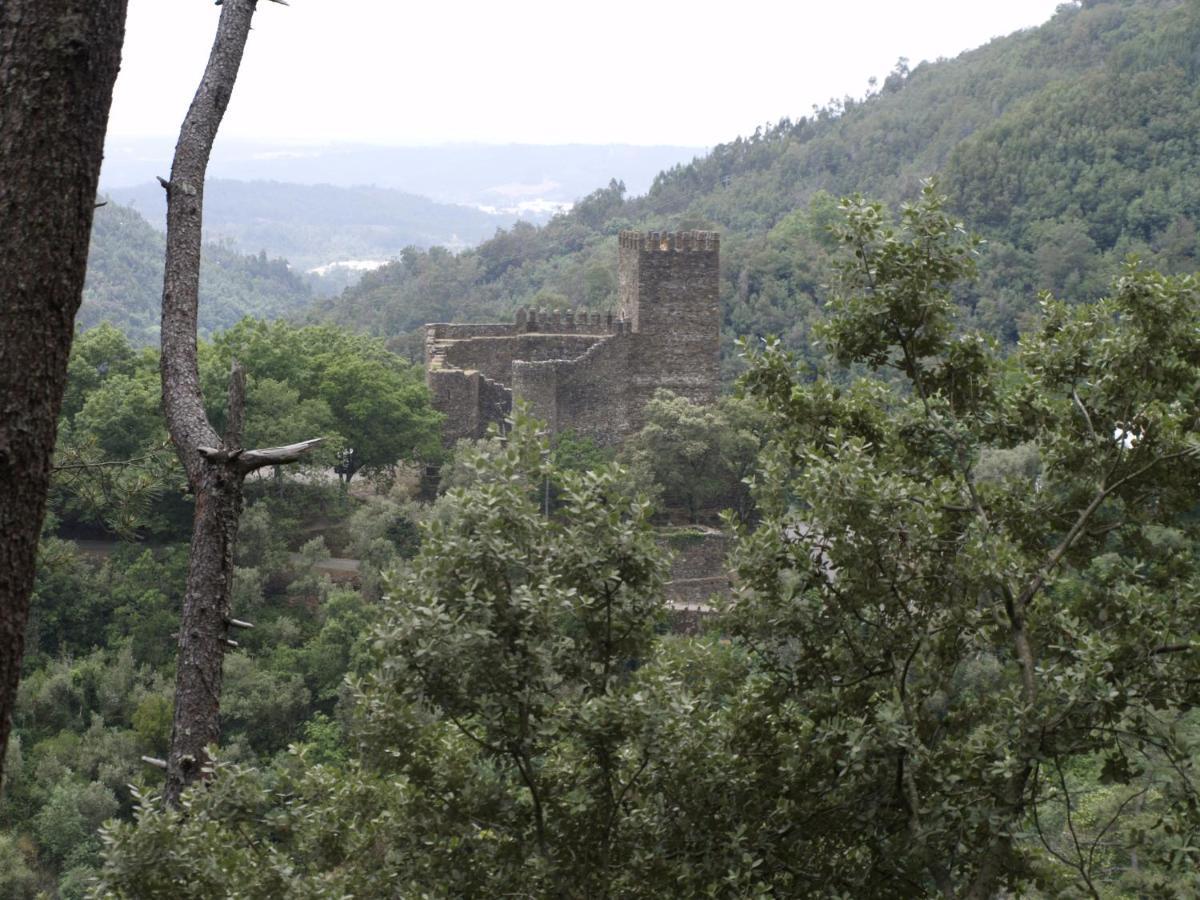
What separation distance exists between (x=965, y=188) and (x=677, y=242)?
67.5 feet

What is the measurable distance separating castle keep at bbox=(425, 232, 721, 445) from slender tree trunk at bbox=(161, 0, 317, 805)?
17860 millimetres

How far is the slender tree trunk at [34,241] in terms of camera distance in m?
3.09

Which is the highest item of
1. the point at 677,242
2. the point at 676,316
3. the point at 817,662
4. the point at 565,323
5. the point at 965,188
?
the point at 965,188

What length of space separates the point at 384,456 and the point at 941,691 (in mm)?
17446

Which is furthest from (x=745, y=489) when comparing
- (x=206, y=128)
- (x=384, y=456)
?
(x=206, y=128)

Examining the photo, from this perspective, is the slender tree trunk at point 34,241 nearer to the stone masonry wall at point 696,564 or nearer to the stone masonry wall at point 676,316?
the stone masonry wall at point 696,564

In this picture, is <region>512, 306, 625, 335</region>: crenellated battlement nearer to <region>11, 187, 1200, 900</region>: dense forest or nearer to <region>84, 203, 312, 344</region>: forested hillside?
<region>11, 187, 1200, 900</region>: dense forest

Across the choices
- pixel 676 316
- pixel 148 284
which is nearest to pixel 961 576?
pixel 676 316

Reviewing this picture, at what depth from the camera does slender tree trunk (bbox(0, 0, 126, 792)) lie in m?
3.09

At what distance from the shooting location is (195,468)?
17.3 feet

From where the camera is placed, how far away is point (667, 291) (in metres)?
24.5

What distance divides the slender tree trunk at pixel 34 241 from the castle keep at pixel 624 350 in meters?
20.3

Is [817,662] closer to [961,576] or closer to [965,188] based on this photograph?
[961,576]

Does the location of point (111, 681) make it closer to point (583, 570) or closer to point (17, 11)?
point (583, 570)
